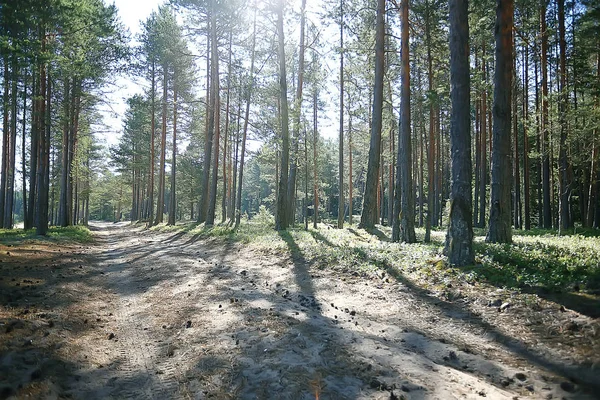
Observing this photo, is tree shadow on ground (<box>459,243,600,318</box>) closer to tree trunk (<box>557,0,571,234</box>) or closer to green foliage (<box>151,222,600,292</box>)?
green foliage (<box>151,222,600,292</box>)

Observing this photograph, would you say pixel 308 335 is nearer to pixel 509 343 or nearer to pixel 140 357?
pixel 140 357

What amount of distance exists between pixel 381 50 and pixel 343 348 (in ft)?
46.3

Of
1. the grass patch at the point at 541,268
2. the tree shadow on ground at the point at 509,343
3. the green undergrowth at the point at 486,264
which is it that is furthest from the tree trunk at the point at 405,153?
the tree shadow on ground at the point at 509,343

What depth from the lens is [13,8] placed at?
11.7m

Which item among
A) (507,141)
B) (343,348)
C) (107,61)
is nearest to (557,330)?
(343,348)

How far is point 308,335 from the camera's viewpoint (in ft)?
16.2

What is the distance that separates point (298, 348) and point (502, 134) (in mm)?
9779

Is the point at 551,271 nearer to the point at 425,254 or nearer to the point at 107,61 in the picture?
the point at 425,254

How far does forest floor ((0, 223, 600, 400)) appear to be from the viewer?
3.68 metres

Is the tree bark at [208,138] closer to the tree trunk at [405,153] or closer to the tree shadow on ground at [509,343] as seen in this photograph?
the tree trunk at [405,153]

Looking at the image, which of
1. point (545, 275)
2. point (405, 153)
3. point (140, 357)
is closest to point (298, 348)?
point (140, 357)

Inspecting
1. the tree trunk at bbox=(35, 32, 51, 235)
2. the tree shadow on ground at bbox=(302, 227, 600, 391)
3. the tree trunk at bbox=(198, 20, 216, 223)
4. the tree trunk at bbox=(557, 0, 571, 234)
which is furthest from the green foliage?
the tree trunk at bbox=(198, 20, 216, 223)

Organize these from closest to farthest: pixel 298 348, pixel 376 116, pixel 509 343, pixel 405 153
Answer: pixel 298 348 → pixel 509 343 → pixel 405 153 → pixel 376 116

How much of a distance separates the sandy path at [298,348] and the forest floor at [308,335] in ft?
0.07
